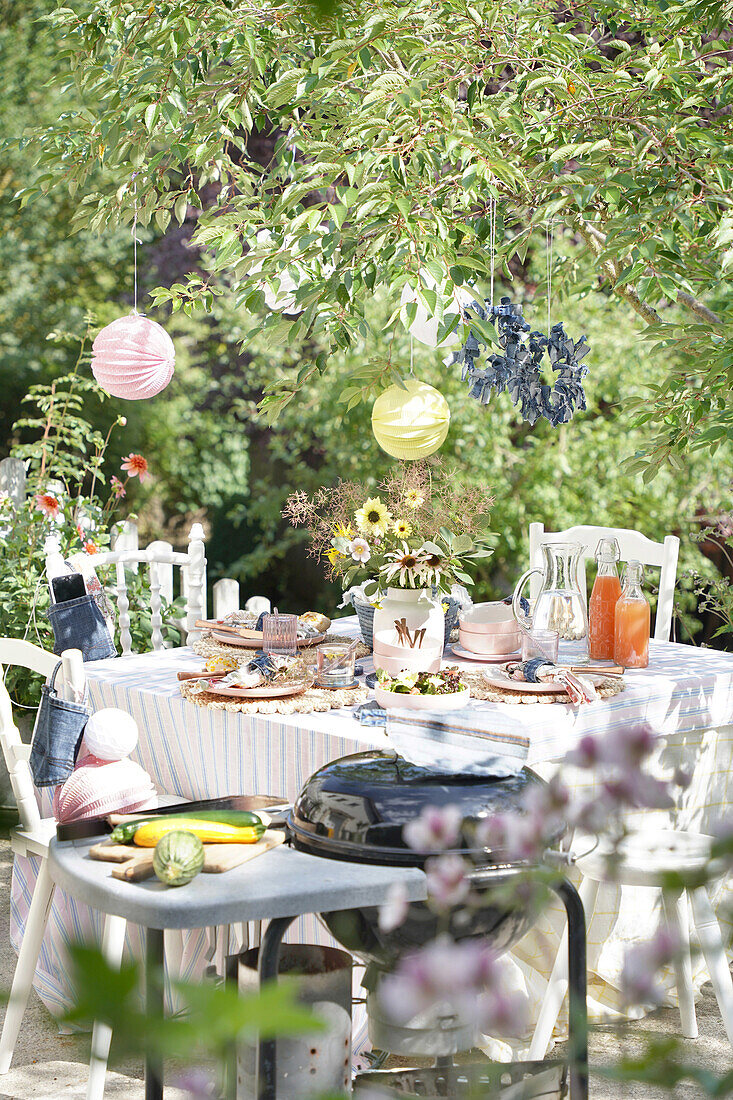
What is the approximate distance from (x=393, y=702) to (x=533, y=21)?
1.69m

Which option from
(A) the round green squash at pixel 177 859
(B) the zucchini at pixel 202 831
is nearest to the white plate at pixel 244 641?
(B) the zucchini at pixel 202 831

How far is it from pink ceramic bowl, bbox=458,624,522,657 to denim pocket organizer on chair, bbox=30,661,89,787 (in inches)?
34.4

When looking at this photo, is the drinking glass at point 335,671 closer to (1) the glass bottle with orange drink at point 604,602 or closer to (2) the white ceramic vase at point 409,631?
(2) the white ceramic vase at point 409,631

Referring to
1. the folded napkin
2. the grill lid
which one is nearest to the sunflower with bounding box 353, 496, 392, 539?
the folded napkin

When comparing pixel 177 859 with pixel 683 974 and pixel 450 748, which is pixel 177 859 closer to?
pixel 450 748

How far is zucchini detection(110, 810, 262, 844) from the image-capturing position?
4.67 feet

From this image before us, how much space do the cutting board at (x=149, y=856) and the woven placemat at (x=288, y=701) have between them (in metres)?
0.68

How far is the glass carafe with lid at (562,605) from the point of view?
2.32 metres

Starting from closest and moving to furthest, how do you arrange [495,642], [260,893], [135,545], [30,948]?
[260,893], [30,948], [495,642], [135,545]

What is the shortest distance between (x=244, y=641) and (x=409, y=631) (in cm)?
50

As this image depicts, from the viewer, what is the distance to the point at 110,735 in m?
1.96

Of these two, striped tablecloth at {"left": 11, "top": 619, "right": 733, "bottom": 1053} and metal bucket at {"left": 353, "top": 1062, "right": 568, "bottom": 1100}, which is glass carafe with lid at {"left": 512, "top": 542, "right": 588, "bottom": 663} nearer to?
striped tablecloth at {"left": 11, "top": 619, "right": 733, "bottom": 1053}

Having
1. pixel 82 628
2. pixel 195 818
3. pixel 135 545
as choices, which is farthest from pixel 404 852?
pixel 135 545

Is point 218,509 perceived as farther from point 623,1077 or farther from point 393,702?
point 623,1077
